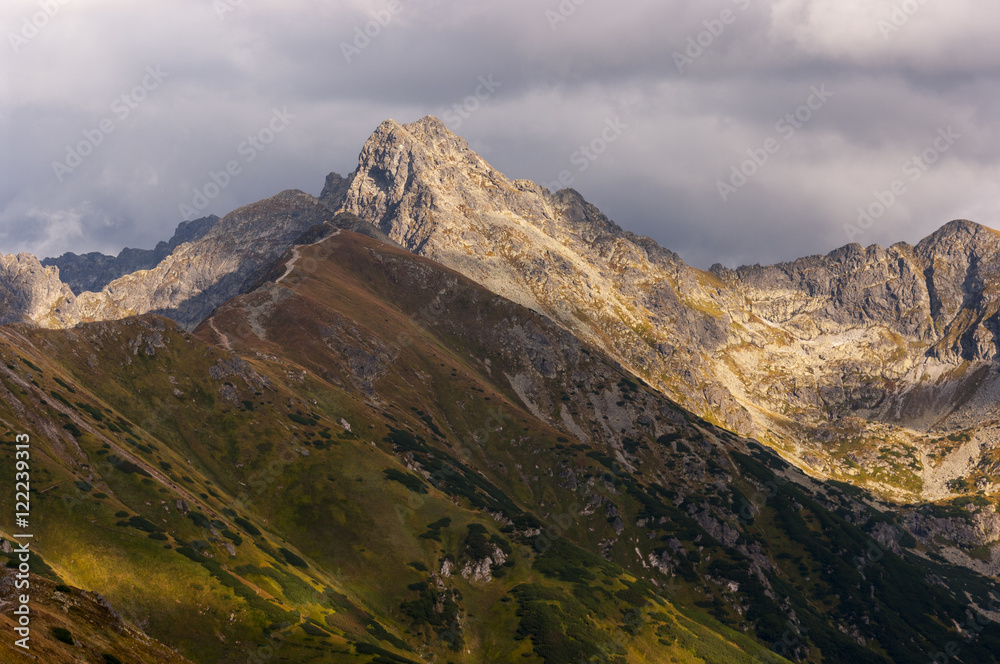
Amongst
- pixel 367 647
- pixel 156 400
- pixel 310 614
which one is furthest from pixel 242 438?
pixel 367 647

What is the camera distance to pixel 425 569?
158750 mm

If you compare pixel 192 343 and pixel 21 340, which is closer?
pixel 21 340

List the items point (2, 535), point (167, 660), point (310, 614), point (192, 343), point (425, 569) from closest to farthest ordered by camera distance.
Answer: point (167, 660), point (2, 535), point (310, 614), point (425, 569), point (192, 343)

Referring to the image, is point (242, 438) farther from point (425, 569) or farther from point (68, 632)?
point (68, 632)

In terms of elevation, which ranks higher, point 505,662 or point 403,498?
point 403,498

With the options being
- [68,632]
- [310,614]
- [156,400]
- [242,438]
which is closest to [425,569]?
[310,614]

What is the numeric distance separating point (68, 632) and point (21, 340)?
128 meters

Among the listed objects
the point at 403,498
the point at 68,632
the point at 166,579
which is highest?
the point at 403,498

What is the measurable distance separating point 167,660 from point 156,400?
118m

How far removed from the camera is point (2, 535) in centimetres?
9244

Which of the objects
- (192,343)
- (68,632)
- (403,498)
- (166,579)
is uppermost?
(192,343)

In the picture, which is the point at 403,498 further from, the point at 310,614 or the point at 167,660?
the point at 167,660

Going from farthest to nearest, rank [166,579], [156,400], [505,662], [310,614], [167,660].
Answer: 1. [156,400]
2. [505,662]
3. [310,614]
4. [166,579]
5. [167,660]

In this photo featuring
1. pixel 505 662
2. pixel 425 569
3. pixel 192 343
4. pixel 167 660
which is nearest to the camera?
pixel 167 660
